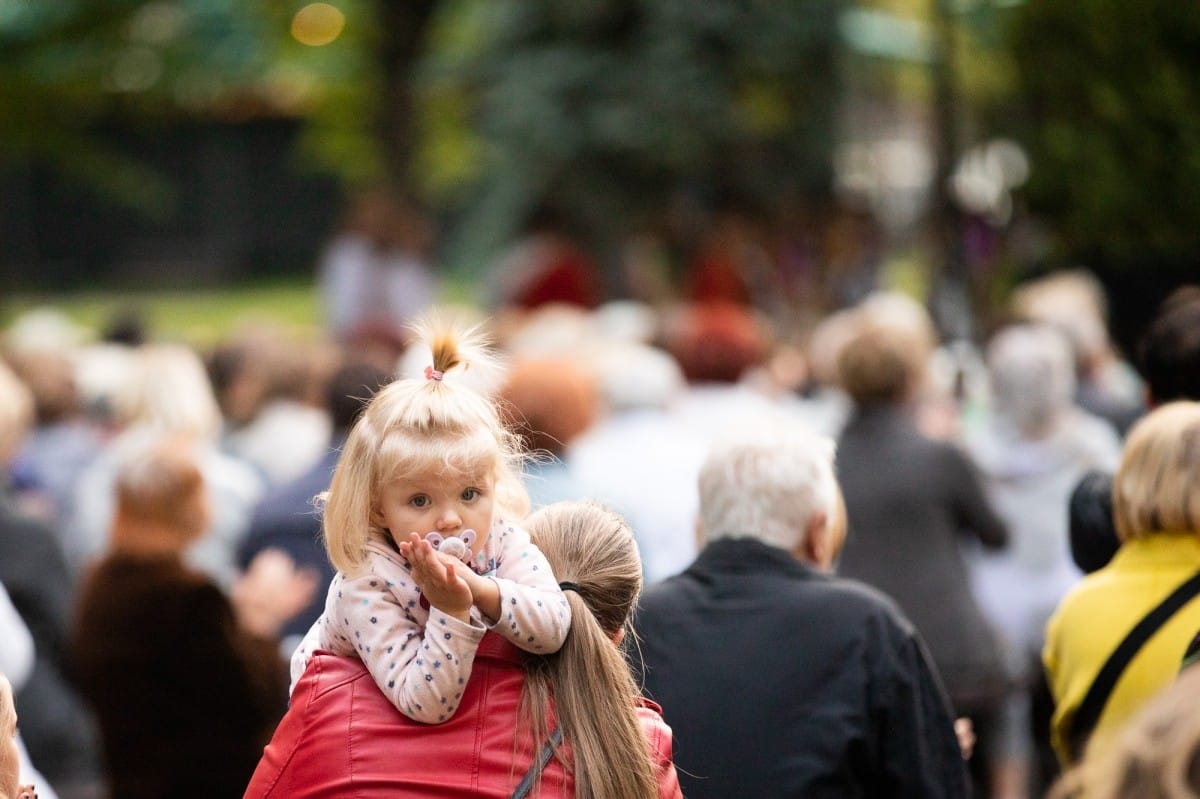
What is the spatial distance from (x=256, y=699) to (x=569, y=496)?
1245 mm

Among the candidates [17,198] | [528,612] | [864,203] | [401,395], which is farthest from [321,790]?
[17,198]

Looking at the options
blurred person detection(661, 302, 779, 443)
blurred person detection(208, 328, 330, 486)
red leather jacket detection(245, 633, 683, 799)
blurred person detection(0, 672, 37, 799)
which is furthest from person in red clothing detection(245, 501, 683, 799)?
blurred person detection(661, 302, 779, 443)

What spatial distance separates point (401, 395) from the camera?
2.62m

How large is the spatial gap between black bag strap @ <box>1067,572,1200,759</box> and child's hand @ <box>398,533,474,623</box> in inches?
74.6

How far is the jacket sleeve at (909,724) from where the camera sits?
3.55 metres

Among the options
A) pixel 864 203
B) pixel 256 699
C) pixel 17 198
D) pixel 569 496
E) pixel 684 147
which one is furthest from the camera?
pixel 17 198

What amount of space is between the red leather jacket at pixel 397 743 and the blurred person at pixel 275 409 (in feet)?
12.8

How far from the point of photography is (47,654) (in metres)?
5.21

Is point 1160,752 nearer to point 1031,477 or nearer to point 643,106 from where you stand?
point 1031,477

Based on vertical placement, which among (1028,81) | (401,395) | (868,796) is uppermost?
(1028,81)

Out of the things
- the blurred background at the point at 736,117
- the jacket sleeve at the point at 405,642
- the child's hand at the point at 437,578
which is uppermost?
the blurred background at the point at 736,117

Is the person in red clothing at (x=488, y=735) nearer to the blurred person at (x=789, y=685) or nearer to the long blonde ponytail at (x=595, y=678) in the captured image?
the long blonde ponytail at (x=595, y=678)

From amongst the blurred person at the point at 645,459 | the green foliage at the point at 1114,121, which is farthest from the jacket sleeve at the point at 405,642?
the green foliage at the point at 1114,121

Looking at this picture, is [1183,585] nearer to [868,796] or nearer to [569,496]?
[868,796]
